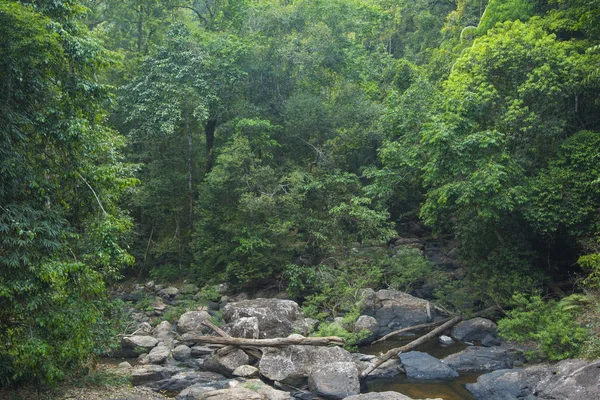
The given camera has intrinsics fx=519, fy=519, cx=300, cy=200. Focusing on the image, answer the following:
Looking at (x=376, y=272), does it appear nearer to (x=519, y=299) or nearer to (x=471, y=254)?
(x=471, y=254)

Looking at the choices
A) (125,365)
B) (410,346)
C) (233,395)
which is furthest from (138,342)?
(410,346)

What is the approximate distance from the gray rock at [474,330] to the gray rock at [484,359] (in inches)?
57.7

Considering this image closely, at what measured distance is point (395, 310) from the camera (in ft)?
57.8

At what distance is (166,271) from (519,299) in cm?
1532

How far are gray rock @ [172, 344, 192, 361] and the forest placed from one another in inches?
90.6

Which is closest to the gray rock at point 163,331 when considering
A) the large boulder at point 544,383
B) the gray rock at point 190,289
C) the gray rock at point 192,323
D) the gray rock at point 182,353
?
the gray rock at point 192,323

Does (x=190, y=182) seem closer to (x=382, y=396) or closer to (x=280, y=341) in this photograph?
(x=280, y=341)

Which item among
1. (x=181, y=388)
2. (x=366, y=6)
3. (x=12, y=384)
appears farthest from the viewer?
(x=366, y=6)

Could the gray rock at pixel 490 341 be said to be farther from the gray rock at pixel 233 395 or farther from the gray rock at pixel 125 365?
the gray rock at pixel 125 365

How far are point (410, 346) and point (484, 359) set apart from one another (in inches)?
77.4

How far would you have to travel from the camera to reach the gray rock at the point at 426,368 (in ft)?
42.9

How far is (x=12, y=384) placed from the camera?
9.66m

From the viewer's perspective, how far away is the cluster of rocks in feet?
38.9

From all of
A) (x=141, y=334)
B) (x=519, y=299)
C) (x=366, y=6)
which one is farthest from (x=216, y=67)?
(x=519, y=299)
